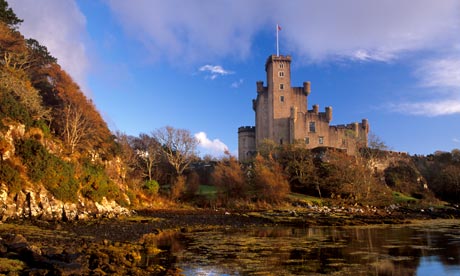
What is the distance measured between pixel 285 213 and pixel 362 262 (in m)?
24.2

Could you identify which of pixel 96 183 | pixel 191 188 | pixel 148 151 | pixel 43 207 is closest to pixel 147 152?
pixel 148 151

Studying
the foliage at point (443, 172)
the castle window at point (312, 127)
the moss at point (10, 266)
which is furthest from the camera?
the castle window at point (312, 127)

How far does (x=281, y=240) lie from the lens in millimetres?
21578

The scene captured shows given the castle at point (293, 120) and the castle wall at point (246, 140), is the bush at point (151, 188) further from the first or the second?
the castle wall at point (246, 140)

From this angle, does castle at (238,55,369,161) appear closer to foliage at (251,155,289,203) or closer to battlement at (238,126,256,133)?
battlement at (238,126,256,133)

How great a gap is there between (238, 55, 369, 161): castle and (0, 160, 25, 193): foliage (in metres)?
46.2

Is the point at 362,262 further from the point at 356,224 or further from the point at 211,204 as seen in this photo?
the point at 211,204

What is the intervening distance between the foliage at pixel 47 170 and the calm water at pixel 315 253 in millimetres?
10705

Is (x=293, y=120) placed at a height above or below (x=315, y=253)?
above

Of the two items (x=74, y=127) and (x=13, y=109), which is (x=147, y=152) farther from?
(x=13, y=109)

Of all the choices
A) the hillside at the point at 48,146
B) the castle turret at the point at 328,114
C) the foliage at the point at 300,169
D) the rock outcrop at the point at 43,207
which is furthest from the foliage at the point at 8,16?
the castle turret at the point at 328,114

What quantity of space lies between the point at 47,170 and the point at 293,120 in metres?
47.3

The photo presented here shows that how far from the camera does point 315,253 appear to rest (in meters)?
16.9

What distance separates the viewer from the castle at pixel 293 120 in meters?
68.8
